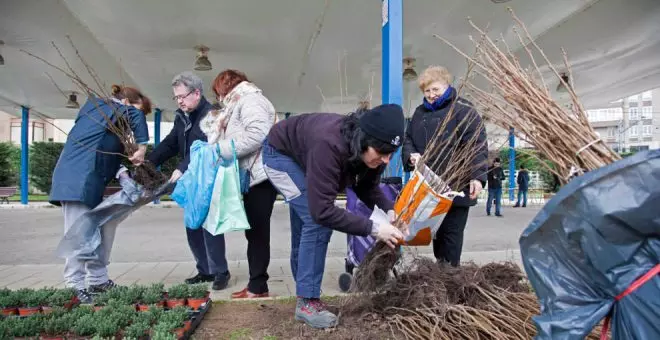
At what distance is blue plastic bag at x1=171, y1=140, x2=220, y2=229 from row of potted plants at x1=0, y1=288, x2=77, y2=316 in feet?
2.80

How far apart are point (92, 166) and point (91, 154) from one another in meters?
0.09

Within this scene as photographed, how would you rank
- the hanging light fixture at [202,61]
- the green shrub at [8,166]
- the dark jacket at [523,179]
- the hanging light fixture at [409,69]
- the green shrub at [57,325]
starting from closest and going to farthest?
the green shrub at [57,325], the hanging light fixture at [202,61], the hanging light fixture at [409,69], the dark jacket at [523,179], the green shrub at [8,166]

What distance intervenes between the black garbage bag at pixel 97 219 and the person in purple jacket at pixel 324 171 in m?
1.31

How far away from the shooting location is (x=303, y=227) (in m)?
2.50

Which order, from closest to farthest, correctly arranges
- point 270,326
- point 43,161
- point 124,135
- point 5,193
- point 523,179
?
point 270,326 < point 124,135 < point 523,179 < point 5,193 < point 43,161

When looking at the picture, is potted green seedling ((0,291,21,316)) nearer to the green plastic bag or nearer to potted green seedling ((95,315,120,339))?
potted green seedling ((95,315,120,339))

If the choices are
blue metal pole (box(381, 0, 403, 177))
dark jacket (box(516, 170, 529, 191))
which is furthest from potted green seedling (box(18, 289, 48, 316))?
dark jacket (box(516, 170, 529, 191))

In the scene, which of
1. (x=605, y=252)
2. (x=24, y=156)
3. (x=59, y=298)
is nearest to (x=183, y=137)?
(x=59, y=298)

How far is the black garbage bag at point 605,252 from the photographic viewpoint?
45.4 inches

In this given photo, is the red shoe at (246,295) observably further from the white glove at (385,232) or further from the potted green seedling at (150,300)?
the white glove at (385,232)

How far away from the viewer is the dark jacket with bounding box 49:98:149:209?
125 inches

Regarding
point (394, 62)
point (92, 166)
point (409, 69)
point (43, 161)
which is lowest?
point (92, 166)

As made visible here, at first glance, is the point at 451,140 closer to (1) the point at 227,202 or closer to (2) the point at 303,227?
(2) the point at 303,227

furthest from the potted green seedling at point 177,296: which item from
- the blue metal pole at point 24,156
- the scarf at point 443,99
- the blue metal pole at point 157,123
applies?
the blue metal pole at point 24,156
